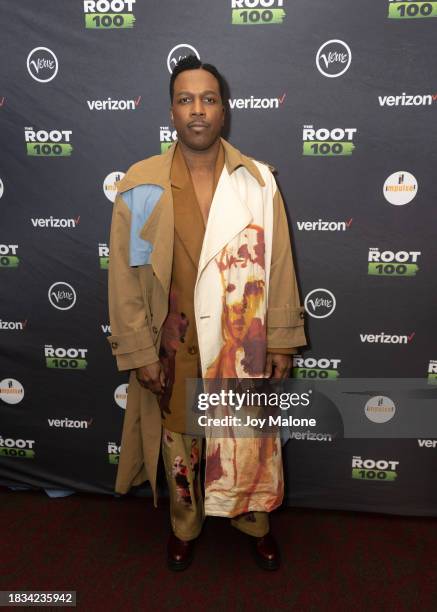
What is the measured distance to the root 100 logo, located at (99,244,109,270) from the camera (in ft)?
6.92

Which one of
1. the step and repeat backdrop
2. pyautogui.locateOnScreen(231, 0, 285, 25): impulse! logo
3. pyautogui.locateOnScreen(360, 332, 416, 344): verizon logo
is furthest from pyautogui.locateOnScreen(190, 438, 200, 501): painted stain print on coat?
pyautogui.locateOnScreen(231, 0, 285, 25): impulse! logo

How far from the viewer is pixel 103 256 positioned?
212 cm

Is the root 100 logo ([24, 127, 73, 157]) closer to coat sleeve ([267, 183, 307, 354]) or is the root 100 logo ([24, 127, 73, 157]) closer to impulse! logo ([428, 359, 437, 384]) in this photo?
coat sleeve ([267, 183, 307, 354])

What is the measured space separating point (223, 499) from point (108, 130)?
150 cm

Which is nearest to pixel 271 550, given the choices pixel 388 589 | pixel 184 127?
pixel 388 589

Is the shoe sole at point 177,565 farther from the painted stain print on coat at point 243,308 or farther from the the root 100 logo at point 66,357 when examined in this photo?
the the root 100 logo at point 66,357

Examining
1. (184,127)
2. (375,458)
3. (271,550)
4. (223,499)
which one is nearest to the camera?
(184,127)

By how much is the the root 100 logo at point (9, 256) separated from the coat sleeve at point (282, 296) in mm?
1173

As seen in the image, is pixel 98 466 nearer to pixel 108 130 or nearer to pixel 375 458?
pixel 375 458

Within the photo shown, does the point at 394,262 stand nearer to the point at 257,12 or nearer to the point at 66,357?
the point at 257,12

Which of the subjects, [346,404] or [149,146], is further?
[346,404]

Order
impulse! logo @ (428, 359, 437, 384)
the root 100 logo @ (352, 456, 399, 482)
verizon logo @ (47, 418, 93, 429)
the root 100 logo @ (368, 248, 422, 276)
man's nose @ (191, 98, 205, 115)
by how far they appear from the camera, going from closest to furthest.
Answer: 1. man's nose @ (191, 98, 205, 115)
2. the root 100 logo @ (368, 248, 422, 276)
3. impulse! logo @ (428, 359, 437, 384)
4. the root 100 logo @ (352, 456, 399, 482)
5. verizon logo @ (47, 418, 93, 429)

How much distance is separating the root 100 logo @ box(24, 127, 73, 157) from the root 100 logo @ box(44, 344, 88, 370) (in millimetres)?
850

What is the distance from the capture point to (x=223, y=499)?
1793 millimetres
